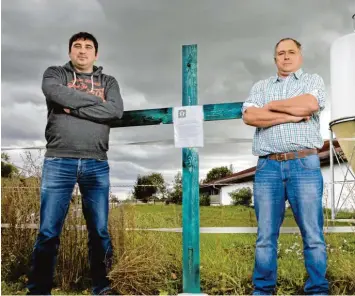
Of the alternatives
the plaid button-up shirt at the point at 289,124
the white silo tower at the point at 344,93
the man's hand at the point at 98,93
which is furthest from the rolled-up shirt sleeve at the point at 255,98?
the white silo tower at the point at 344,93

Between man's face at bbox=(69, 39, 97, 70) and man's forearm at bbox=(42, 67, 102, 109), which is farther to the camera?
man's face at bbox=(69, 39, 97, 70)

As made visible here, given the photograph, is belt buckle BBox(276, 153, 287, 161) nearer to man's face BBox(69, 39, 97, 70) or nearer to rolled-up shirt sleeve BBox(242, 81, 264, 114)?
rolled-up shirt sleeve BBox(242, 81, 264, 114)

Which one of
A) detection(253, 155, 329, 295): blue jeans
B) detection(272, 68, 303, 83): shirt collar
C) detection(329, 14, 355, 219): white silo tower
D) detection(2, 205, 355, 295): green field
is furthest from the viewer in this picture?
detection(329, 14, 355, 219): white silo tower

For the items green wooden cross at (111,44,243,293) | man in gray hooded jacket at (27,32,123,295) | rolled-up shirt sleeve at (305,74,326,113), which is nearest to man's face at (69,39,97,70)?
man in gray hooded jacket at (27,32,123,295)

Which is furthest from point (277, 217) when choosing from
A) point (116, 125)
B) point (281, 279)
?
point (116, 125)

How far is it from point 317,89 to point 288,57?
0.29 metres

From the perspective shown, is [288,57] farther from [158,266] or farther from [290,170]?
[158,266]

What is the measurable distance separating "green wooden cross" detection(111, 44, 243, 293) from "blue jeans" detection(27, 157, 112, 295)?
0.57 meters

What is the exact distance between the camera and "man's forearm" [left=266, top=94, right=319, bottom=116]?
3.37 metres

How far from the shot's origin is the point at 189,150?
390 centimetres

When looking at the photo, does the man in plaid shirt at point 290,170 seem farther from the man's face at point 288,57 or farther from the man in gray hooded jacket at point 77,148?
the man in gray hooded jacket at point 77,148

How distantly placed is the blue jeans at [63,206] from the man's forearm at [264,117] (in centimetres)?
109

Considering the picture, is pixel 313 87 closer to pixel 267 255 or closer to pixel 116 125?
pixel 267 255

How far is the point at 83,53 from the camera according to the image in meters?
3.94
